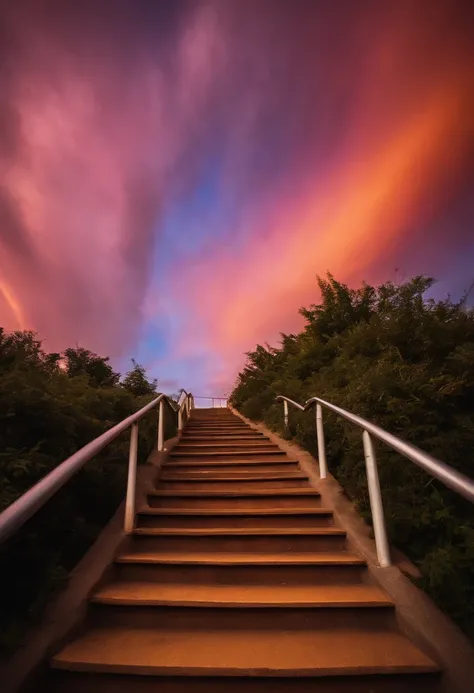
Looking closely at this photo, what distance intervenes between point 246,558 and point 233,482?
1492 millimetres

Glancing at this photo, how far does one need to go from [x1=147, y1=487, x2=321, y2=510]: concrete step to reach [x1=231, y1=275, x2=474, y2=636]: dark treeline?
0.39 m

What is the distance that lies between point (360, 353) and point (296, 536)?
267cm

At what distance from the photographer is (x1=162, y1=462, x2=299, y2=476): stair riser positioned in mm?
4133

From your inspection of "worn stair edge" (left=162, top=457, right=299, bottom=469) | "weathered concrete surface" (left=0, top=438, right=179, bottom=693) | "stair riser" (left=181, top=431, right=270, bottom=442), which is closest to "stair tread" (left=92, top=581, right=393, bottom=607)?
"weathered concrete surface" (left=0, top=438, right=179, bottom=693)

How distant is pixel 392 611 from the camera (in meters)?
1.84

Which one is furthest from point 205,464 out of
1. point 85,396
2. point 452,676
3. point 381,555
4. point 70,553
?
point 452,676

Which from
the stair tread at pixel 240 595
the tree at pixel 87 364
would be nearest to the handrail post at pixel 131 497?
the stair tread at pixel 240 595

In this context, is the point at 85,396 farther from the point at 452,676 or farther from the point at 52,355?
the point at 452,676

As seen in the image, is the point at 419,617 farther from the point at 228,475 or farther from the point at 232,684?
the point at 228,475

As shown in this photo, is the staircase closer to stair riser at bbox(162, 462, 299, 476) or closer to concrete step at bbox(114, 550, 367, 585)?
concrete step at bbox(114, 550, 367, 585)

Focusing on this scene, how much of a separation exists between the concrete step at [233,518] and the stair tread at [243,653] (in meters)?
1.05

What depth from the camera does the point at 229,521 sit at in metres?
2.90

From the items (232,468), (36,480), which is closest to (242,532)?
(36,480)

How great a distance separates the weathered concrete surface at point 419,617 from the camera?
1.46 metres
